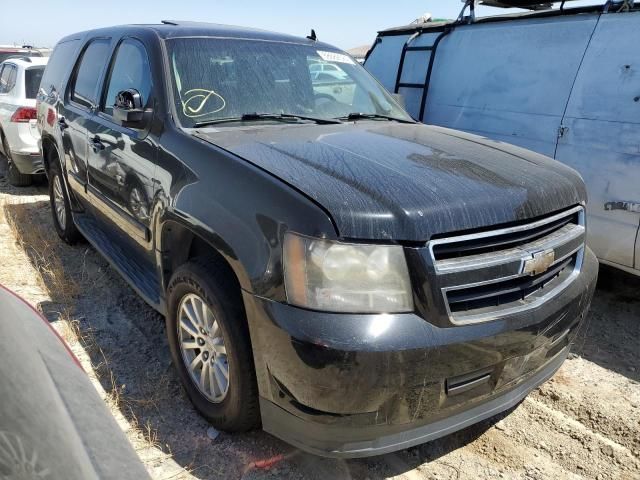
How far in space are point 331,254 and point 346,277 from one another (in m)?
0.10

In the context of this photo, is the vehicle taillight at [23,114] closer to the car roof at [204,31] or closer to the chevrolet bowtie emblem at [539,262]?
the car roof at [204,31]

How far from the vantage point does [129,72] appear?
346cm

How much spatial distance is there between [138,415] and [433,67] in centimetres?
422

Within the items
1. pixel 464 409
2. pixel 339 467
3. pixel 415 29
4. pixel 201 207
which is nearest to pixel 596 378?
pixel 464 409

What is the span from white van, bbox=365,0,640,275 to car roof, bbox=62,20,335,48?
1692 millimetres

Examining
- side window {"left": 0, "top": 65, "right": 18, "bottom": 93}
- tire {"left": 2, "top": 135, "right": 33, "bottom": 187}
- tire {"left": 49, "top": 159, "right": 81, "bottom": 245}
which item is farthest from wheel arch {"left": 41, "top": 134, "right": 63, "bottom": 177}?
side window {"left": 0, "top": 65, "right": 18, "bottom": 93}

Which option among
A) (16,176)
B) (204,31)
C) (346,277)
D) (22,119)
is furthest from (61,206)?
(346,277)

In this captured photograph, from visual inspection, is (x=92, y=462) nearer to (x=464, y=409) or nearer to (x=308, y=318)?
(x=308, y=318)

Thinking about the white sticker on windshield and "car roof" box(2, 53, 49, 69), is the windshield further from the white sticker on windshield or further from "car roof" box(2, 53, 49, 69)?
"car roof" box(2, 53, 49, 69)

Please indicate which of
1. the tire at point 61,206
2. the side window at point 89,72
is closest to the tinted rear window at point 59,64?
the side window at point 89,72

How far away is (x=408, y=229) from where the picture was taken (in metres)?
1.93

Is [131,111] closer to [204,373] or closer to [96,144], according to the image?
[96,144]

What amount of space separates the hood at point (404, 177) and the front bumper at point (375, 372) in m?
0.35

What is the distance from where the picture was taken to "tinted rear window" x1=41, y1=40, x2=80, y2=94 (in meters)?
4.68
